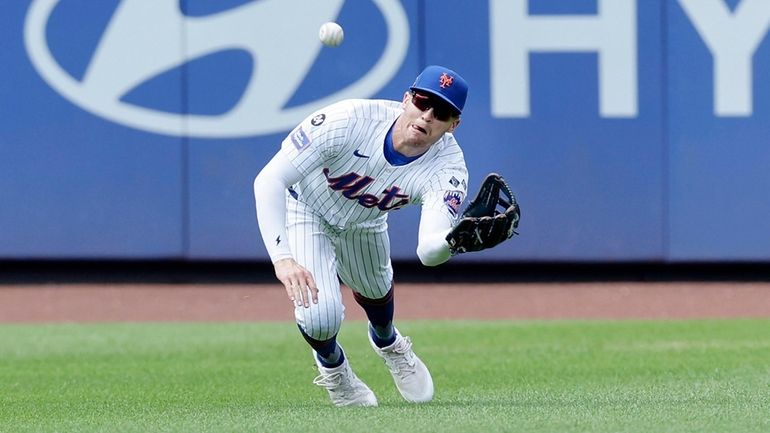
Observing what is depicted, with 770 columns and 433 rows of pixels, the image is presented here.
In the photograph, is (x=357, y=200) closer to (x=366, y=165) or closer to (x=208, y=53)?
(x=366, y=165)

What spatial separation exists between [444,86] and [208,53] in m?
7.80

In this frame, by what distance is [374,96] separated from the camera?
44.3 ft

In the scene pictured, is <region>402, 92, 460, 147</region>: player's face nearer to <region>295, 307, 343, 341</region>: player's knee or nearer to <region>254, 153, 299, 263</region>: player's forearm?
<region>254, 153, 299, 263</region>: player's forearm

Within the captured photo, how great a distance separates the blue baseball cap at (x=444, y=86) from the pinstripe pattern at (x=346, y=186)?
333 millimetres

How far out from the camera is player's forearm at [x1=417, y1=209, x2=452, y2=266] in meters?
5.71

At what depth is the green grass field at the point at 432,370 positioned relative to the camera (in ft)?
18.6

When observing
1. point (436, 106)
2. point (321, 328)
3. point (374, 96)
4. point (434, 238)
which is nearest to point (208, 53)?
point (374, 96)

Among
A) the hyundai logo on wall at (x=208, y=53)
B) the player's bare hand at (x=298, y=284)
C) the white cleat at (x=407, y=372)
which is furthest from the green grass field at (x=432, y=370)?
the hyundai logo on wall at (x=208, y=53)

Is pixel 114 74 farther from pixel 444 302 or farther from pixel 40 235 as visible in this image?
pixel 444 302

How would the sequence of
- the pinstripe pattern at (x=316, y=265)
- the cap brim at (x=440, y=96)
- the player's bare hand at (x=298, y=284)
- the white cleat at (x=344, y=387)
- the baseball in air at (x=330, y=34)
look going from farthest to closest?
the baseball in air at (x=330, y=34) < the white cleat at (x=344, y=387) < the pinstripe pattern at (x=316, y=265) < the cap brim at (x=440, y=96) < the player's bare hand at (x=298, y=284)

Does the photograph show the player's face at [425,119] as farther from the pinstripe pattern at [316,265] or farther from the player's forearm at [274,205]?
the pinstripe pattern at [316,265]

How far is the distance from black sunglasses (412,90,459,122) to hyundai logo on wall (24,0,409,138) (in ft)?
24.6

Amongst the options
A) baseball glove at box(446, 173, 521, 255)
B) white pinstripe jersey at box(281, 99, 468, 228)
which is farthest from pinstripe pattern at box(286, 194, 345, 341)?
baseball glove at box(446, 173, 521, 255)

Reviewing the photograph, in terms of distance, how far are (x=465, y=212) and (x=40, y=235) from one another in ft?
28.8
